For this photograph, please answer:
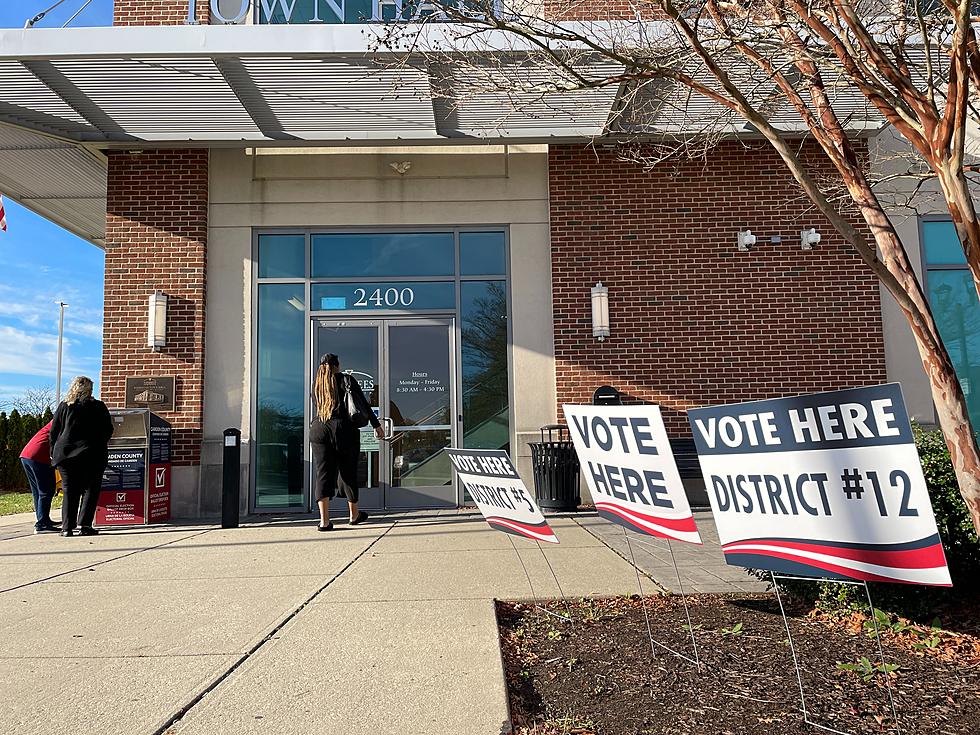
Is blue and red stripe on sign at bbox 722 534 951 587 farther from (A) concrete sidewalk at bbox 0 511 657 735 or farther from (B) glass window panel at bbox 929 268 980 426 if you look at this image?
(B) glass window panel at bbox 929 268 980 426

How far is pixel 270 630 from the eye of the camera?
156 inches

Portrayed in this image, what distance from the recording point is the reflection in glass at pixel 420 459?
32.8 feet

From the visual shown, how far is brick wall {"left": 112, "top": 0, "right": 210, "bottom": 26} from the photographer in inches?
388

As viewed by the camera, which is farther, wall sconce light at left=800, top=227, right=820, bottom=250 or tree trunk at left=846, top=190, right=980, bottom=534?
wall sconce light at left=800, top=227, right=820, bottom=250

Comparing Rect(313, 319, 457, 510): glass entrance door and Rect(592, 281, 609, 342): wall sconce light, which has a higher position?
Rect(592, 281, 609, 342): wall sconce light

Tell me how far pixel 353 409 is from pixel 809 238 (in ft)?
21.2

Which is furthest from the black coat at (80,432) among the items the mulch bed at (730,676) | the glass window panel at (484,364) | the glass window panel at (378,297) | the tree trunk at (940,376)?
the tree trunk at (940,376)

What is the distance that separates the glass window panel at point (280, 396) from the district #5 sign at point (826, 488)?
778 centimetres

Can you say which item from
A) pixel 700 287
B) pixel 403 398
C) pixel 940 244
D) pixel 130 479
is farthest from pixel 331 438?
pixel 940 244

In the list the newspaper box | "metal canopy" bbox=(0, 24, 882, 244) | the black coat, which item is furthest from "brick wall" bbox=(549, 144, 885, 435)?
the black coat

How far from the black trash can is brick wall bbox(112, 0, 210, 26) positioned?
24.0 ft

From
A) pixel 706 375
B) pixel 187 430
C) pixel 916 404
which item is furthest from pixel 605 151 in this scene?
pixel 187 430

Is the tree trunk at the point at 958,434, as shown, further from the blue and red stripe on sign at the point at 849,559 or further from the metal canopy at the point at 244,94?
the metal canopy at the point at 244,94

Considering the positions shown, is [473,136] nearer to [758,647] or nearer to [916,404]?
[916,404]
